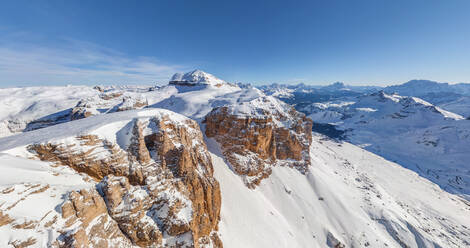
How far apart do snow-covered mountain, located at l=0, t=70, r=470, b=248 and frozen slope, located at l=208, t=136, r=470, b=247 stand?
0.79 ft

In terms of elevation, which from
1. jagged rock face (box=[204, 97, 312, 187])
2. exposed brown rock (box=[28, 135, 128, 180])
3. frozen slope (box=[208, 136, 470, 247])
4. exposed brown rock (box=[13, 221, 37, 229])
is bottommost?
frozen slope (box=[208, 136, 470, 247])

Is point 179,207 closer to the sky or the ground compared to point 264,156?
closer to the sky

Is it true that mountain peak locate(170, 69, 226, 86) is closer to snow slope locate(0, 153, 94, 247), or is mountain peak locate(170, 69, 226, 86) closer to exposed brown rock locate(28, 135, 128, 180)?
exposed brown rock locate(28, 135, 128, 180)

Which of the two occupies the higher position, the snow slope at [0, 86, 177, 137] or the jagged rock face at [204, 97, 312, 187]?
the snow slope at [0, 86, 177, 137]

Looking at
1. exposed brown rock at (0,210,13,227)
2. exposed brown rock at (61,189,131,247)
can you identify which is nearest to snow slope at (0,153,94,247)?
exposed brown rock at (0,210,13,227)

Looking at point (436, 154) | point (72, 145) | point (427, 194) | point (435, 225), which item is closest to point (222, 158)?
point (72, 145)

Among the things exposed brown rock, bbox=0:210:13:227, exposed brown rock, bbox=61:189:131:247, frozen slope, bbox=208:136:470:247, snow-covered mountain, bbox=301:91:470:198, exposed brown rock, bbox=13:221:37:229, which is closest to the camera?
exposed brown rock, bbox=0:210:13:227

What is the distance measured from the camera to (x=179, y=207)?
18688 mm

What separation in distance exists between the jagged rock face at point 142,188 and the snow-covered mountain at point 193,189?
0.10 m

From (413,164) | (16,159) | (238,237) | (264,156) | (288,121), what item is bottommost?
(413,164)

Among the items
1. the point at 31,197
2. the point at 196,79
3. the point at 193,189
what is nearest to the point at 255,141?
the point at 193,189

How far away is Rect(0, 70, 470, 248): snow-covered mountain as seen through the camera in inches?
493

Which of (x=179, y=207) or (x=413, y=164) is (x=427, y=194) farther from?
(x=179, y=207)

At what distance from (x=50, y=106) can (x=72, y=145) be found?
66.6 m
